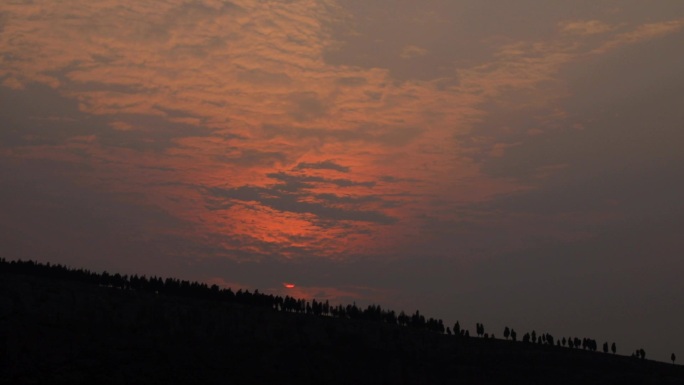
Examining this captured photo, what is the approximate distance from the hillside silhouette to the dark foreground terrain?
0.15 metres

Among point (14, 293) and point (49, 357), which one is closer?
point (49, 357)

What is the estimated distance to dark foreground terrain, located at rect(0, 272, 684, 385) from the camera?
6825 cm

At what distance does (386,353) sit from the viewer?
291 feet

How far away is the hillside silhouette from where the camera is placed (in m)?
68.6

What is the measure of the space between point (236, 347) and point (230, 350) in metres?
2.03

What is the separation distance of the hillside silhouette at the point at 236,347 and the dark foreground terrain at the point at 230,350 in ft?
0.48

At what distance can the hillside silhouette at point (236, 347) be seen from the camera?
68562mm

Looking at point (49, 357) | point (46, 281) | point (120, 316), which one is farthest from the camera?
point (46, 281)

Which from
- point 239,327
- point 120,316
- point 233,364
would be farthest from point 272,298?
point 233,364

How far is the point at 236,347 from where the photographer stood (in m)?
81.8

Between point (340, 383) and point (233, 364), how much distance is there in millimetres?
10193

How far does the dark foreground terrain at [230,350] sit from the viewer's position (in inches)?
2687

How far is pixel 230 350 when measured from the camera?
79750 mm

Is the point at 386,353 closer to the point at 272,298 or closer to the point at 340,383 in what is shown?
the point at 340,383
